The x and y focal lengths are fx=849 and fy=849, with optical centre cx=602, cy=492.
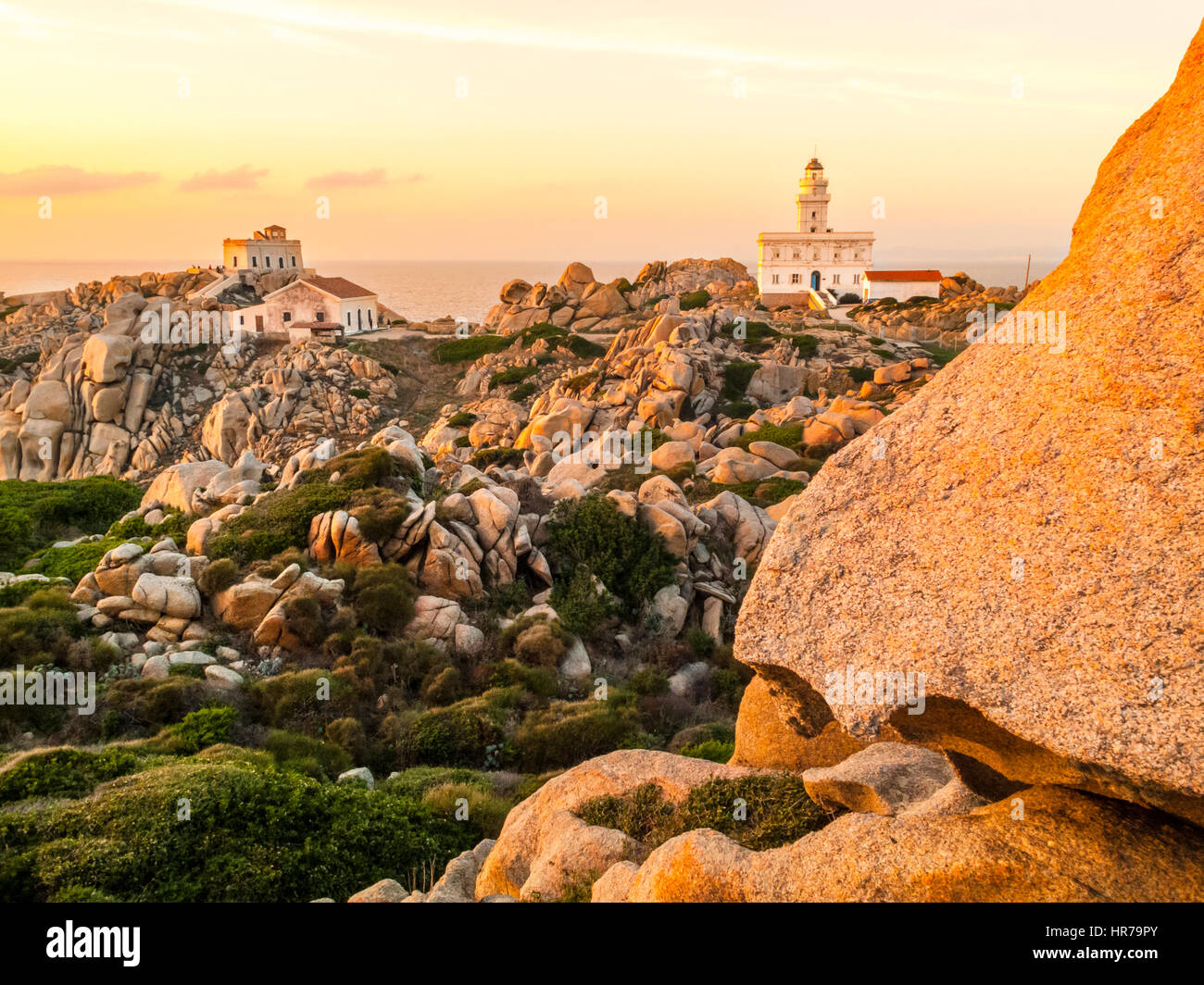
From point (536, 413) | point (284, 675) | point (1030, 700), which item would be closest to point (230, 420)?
point (536, 413)

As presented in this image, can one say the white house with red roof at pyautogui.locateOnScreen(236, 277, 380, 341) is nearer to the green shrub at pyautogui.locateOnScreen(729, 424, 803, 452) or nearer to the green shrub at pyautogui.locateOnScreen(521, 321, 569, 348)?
the green shrub at pyautogui.locateOnScreen(521, 321, 569, 348)

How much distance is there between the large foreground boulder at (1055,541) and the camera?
4711mm

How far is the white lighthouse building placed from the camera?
93562 mm

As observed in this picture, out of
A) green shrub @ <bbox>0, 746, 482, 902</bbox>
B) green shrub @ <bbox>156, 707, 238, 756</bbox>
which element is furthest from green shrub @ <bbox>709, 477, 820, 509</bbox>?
green shrub @ <bbox>0, 746, 482, 902</bbox>

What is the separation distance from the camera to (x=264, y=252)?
95.4 m

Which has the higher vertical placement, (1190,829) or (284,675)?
(1190,829)

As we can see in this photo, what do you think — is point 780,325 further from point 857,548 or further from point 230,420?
point 857,548

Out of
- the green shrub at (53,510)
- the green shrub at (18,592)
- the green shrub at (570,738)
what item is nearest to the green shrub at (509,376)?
the green shrub at (53,510)

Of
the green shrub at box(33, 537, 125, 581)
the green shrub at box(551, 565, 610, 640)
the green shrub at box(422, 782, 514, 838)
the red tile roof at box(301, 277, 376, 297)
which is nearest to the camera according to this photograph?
the green shrub at box(422, 782, 514, 838)

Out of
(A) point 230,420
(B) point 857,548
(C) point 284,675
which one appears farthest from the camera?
(A) point 230,420

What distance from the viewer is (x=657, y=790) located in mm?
Result: 9523

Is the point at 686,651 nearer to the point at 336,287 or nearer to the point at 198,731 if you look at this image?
the point at 198,731

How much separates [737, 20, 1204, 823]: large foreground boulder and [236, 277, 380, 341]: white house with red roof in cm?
7577

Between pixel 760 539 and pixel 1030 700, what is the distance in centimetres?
2176
